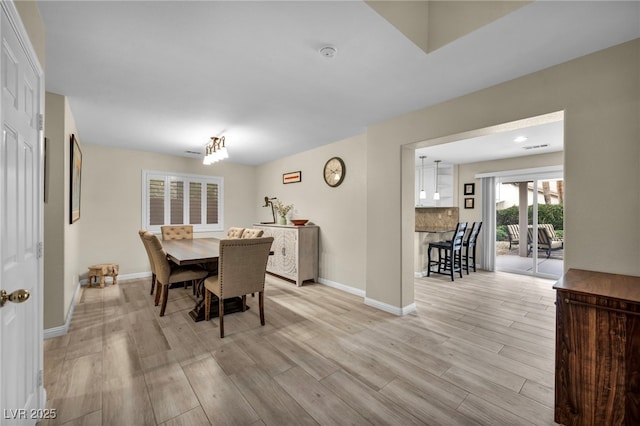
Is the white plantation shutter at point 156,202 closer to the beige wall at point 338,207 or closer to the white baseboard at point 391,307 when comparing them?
the beige wall at point 338,207

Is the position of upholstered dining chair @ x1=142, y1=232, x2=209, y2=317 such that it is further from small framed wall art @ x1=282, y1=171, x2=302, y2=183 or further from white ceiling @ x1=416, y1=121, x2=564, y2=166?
white ceiling @ x1=416, y1=121, x2=564, y2=166

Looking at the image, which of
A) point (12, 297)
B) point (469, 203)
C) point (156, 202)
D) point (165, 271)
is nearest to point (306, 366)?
point (12, 297)

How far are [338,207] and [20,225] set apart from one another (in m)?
3.53

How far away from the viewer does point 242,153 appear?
5117 mm

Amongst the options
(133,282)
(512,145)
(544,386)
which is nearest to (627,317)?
(544,386)

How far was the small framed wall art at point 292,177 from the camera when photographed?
511 cm

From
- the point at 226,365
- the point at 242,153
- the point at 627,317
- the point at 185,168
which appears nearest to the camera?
the point at 627,317

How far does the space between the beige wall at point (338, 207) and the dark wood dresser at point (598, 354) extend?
2073 millimetres

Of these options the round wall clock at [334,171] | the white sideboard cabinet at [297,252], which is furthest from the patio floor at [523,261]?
the white sideboard cabinet at [297,252]

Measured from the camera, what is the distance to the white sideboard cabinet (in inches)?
174

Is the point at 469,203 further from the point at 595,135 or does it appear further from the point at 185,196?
the point at 185,196

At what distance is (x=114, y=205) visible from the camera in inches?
185

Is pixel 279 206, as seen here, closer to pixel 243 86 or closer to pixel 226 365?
pixel 243 86

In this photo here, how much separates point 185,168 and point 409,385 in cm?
531
